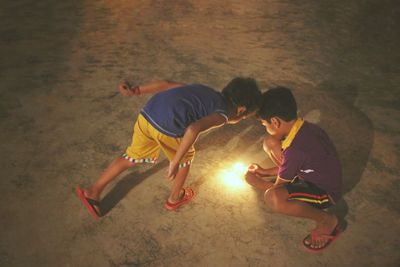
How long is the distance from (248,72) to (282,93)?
223cm

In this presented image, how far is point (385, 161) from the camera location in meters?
3.26

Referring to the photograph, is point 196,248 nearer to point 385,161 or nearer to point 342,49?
point 385,161

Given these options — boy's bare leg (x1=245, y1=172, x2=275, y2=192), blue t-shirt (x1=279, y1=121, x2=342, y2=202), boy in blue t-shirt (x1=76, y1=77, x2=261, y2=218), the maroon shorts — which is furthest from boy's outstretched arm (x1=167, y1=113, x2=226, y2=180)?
boy's bare leg (x1=245, y1=172, x2=275, y2=192)

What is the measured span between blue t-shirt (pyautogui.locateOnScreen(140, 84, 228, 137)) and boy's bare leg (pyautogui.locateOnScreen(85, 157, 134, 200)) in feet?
1.49

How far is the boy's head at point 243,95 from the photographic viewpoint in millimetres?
2291

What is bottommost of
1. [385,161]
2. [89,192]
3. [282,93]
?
[385,161]

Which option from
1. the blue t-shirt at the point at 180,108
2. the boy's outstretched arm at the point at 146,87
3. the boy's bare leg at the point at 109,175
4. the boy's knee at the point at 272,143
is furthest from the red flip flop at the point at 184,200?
the boy's outstretched arm at the point at 146,87

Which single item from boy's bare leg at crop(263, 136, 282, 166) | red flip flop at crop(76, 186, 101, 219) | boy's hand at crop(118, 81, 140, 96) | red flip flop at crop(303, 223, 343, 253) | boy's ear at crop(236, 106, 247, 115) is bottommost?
red flip flop at crop(303, 223, 343, 253)

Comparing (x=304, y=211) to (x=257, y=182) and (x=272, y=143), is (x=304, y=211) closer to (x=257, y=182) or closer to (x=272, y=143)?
(x=257, y=182)

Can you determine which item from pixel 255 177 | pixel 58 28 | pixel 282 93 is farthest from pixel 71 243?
pixel 58 28

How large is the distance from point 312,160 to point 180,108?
100 cm

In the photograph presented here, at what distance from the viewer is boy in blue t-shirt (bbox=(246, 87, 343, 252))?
2.27m

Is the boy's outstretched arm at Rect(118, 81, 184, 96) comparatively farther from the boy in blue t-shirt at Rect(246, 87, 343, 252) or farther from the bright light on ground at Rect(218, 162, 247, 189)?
the bright light on ground at Rect(218, 162, 247, 189)

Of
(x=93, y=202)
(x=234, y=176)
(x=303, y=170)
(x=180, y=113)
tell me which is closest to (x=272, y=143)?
(x=234, y=176)
